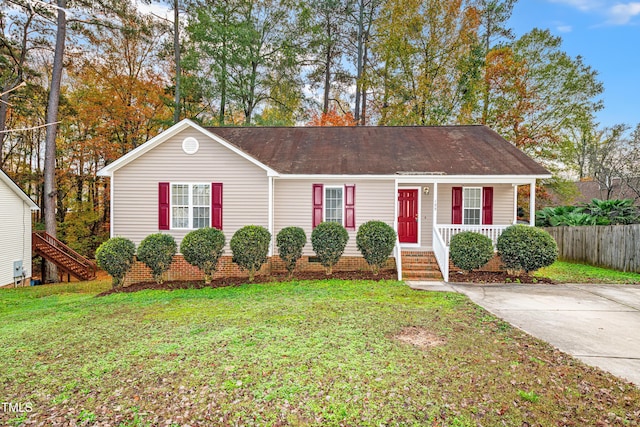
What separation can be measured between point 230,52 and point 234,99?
2385 mm

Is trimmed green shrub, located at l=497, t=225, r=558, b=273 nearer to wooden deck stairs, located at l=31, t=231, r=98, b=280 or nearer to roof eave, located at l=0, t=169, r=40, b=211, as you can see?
wooden deck stairs, located at l=31, t=231, r=98, b=280

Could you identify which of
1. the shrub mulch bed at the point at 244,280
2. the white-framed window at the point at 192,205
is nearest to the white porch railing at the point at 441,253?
the shrub mulch bed at the point at 244,280

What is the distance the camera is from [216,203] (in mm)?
10508

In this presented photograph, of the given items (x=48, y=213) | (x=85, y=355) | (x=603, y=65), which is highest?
(x=603, y=65)

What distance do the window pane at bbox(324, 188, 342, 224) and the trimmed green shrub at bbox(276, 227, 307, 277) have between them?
5.33 ft

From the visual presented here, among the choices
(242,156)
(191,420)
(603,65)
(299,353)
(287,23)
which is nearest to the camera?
(191,420)

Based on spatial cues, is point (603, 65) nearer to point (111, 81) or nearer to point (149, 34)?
point (149, 34)

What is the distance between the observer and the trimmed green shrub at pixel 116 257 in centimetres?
909

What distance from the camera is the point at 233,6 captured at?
754 inches

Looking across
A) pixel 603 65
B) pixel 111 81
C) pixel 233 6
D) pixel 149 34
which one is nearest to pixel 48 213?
pixel 111 81

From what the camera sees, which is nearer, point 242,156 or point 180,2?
point 242,156

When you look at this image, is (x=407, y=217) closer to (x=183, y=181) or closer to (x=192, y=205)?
(x=192, y=205)

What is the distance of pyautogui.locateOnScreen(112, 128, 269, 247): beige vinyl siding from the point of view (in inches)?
412

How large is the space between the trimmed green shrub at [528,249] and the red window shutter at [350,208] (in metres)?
4.38
